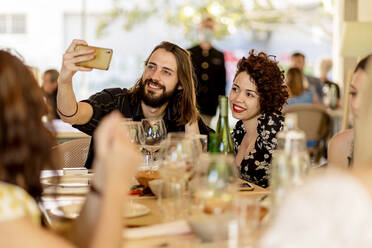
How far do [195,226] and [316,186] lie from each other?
0.50 meters

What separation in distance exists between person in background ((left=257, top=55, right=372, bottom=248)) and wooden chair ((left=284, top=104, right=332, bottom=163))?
5.90 metres

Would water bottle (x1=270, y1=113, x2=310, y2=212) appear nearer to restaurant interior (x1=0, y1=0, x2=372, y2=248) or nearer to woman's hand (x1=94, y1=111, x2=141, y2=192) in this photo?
restaurant interior (x1=0, y1=0, x2=372, y2=248)

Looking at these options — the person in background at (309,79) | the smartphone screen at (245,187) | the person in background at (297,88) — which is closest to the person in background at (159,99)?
the smartphone screen at (245,187)

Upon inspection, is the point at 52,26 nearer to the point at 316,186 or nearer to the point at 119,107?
the point at 119,107

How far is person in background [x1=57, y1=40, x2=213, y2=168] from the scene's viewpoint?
10.6 feet

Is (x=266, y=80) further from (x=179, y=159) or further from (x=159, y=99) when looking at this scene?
(x=179, y=159)

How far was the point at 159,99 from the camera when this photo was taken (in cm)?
327

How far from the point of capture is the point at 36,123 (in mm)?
1257

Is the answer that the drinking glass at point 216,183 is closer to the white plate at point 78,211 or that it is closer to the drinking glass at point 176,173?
the drinking glass at point 176,173

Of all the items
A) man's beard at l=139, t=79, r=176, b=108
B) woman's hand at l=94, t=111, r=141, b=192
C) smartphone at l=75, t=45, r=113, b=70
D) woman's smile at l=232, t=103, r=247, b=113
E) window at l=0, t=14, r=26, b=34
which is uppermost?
window at l=0, t=14, r=26, b=34

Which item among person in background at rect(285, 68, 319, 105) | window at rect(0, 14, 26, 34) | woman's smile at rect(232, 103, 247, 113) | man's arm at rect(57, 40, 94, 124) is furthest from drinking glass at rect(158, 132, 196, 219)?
window at rect(0, 14, 26, 34)

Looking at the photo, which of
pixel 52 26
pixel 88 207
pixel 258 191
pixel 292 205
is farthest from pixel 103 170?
pixel 52 26

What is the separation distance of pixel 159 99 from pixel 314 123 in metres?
4.14

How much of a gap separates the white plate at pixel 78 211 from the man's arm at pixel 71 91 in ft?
3.16
